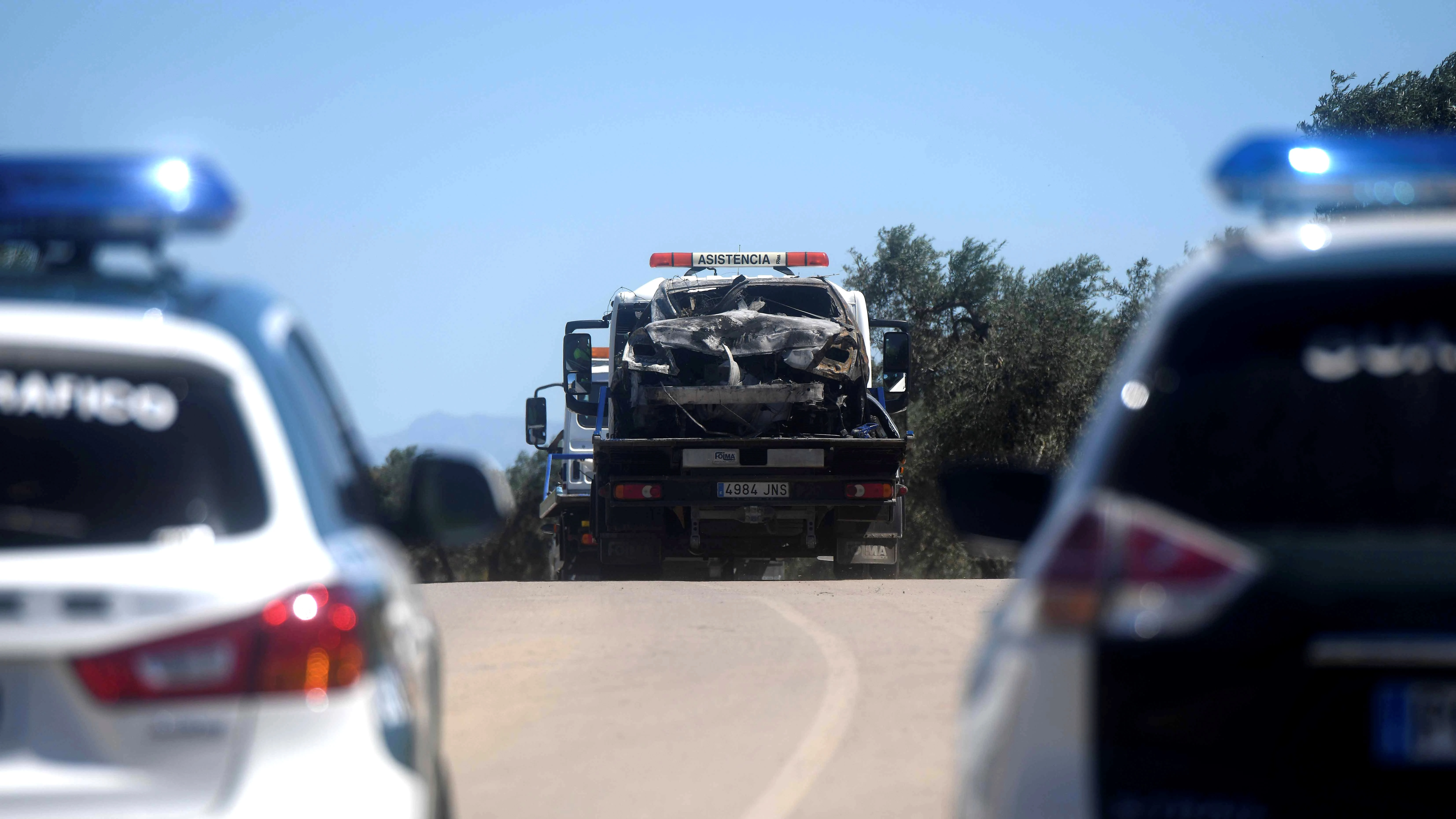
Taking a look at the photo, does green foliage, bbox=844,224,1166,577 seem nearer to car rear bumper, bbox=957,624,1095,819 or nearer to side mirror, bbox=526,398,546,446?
side mirror, bbox=526,398,546,446

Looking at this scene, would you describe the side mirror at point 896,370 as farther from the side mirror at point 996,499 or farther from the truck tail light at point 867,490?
the side mirror at point 996,499

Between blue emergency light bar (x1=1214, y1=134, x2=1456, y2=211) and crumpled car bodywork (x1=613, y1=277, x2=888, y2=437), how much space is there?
1274 cm

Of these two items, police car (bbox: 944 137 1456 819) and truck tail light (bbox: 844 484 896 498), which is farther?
truck tail light (bbox: 844 484 896 498)

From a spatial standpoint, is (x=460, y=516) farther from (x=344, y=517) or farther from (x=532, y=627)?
(x=532, y=627)

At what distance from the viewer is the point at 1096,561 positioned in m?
2.73

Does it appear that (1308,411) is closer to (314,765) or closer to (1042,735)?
(1042,735)

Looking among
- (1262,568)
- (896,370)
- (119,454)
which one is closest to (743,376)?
(896,370)

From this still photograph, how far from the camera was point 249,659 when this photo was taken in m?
2.74

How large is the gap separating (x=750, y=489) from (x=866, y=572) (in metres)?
2.26

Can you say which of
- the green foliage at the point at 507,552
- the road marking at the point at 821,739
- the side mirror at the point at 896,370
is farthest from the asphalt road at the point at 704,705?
the green foliage at the point at 507,552

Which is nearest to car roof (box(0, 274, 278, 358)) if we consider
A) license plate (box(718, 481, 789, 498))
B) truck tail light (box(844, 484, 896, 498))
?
license plate (box(718, 481, 789, 498))

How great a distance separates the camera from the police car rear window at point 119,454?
2840mm

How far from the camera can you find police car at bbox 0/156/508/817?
8.71 feet

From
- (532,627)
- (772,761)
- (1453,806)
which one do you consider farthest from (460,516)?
(532,627)
